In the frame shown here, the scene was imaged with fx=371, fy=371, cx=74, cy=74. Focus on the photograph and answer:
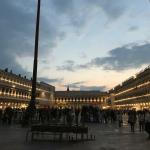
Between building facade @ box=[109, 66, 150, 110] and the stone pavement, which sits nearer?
the stone pavement

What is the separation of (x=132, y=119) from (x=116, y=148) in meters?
15.6

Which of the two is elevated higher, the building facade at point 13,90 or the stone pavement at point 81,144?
the building facade at point 13,90

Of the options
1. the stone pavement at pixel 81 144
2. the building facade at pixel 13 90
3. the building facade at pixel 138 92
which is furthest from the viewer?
the building facade at pixel 138 92

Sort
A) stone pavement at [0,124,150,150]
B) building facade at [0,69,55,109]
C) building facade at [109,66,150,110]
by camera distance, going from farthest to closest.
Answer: building facade at [109,66,150,110] → building facade at [0,69,55,109] → stone pavement at [0,124,150,150]

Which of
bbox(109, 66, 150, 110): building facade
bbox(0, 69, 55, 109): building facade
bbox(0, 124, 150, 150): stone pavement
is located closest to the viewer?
bbox(0, 124, 150, 150): stone pavement

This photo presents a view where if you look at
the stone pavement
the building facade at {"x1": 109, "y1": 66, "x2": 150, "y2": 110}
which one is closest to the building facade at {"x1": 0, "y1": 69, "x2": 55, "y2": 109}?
the building facade at {"x1": 109, "y1": 66, "x2": 150, "y2": 110}

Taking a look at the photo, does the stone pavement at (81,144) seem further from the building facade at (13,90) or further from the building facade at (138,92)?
the building facade at (13,90)

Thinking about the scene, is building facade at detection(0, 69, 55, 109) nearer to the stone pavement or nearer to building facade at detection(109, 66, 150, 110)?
building facade at detection(109, 66, 150, 110)

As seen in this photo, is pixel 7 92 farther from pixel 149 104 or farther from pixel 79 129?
pixel 79 129

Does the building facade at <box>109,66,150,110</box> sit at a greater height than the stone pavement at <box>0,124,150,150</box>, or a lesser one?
greater

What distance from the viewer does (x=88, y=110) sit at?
5062cm

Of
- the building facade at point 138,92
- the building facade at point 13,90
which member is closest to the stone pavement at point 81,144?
the building facade at point 138,92

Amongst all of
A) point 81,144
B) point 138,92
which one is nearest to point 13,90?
point 138,92

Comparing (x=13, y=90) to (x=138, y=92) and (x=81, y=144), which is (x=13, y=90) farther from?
(x=81, y=144)
